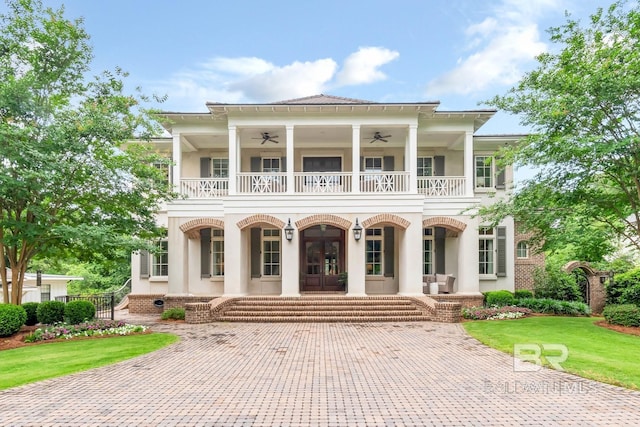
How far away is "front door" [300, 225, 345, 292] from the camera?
15820mm

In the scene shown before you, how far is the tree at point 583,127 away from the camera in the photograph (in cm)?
922

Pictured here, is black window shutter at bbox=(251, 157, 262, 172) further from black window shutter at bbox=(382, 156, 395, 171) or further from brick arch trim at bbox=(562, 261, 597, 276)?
brick arch trim at bbox=(562, 261, 597, 276)

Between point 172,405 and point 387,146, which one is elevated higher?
point 387,146

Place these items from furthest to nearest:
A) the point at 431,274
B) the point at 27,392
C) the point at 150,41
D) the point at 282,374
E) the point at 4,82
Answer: the point at 150,41 → the point at 431,274 → the point at 4,82 → the point at 282,374 → the point at 27,392

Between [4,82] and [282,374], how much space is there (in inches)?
416

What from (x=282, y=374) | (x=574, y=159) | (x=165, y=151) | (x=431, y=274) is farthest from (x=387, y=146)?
(x=282, y=374)

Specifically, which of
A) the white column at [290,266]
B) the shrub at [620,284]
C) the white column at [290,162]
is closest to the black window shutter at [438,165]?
the white column at [290,162]

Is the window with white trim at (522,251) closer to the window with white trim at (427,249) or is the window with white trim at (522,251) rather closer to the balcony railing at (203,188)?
the window with white trim at (427,249)

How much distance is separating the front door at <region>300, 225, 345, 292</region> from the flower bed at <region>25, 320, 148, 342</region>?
6969 mm

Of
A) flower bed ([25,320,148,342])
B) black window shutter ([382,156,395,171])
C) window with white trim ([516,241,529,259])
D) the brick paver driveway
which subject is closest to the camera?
the brick paver driveway

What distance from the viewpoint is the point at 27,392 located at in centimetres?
561

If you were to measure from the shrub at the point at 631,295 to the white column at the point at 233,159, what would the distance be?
591 inches

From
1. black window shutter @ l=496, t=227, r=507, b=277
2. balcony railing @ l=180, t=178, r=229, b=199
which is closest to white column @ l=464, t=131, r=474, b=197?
black window shutter @ l=496, t=227, r=507, b=277

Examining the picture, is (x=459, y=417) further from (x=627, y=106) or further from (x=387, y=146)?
(x=387, y=146)
